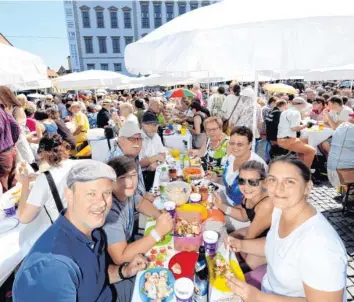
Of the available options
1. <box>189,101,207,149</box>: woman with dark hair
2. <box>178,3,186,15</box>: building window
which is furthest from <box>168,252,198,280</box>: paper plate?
<box>178,3,186,15</box>: building window

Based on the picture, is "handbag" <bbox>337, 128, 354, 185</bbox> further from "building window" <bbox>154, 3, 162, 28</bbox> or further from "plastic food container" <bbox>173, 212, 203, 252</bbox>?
"building window" <bbox>154, 3, 162, 28</bbox>

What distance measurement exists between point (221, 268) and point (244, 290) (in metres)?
0.23

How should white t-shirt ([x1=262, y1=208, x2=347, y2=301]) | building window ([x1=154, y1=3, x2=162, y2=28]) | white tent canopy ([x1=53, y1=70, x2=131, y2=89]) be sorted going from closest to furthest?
white t-shirt ([x1=262, y1=208, x2=347, y2=301]) → white tent canopy ([x1=53, y1=70, x2=131, y2=89]) → building window ([x1=154, y1=3, x2=162, y2=28])

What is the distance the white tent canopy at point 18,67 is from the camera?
2604 mm

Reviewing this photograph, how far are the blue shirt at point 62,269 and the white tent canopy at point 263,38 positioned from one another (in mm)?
1483

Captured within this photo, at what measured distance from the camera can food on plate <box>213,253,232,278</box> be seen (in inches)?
67.8

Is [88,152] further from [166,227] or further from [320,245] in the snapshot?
[320,245]

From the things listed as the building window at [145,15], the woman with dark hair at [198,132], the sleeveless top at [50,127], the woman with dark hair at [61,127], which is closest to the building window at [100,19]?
the building window at [145,15]

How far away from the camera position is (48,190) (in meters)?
2.31

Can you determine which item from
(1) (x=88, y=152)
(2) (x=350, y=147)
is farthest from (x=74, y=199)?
(1) (x=88, y=152)

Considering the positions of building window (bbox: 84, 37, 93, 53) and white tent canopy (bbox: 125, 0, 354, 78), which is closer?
white tent canopy (bbox: 125, 0, 354, 78)

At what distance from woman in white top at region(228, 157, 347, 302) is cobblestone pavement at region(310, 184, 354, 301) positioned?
176 cm

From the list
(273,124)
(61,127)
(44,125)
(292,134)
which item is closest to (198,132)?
(273,124)

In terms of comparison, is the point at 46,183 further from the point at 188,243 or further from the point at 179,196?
the point at 188,243
